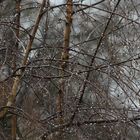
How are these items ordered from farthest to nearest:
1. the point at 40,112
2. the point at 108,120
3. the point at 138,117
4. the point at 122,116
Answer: the point at 40,112, the point at 138,117, the point at 108,120, the point at 122,116

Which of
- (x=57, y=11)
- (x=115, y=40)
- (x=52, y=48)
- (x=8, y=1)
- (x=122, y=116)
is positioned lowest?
(x=122, y=116)

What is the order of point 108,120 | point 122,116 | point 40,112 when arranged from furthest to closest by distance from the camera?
point 40,112, point 108,120, point 122,116

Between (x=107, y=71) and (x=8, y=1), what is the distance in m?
2.70

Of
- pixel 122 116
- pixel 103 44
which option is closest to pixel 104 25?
pixel 103 44

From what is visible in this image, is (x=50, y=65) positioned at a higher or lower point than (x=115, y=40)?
lower

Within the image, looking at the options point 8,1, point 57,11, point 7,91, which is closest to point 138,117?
point 7,91

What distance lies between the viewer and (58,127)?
11.3 feet

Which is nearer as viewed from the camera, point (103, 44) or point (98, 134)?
point (98, 134)

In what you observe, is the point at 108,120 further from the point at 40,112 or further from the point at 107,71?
the point at 40,112

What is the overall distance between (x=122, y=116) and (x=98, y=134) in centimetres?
105

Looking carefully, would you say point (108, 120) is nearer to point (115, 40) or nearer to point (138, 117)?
point (138, 117)

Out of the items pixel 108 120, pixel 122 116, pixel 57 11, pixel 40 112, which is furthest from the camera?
pixel 57 11

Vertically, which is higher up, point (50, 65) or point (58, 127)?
point (50, 65)

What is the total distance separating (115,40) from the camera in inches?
165
